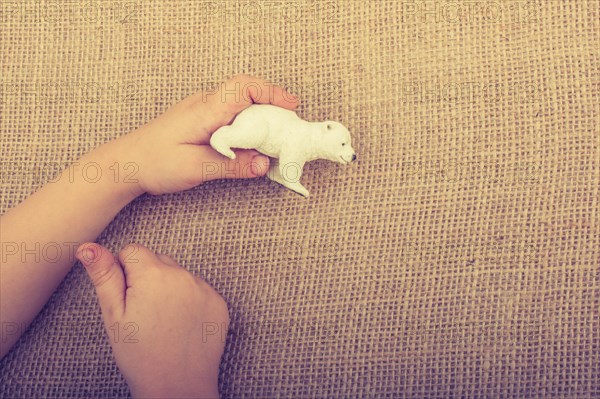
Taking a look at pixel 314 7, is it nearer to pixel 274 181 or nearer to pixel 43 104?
pixel 274 181

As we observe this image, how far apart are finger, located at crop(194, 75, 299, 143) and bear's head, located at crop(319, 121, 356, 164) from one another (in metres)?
0.09

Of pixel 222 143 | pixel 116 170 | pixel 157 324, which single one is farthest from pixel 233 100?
pixel 157 324

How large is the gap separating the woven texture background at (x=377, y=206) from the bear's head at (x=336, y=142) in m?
0.10

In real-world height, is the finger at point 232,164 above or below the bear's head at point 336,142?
below

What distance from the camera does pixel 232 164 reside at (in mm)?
750

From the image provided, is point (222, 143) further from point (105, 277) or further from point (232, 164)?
point (105, 277)

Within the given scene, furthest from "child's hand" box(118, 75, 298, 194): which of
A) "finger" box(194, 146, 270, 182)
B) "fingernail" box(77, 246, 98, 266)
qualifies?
"fingernail" box(77, 246, 98, 266)

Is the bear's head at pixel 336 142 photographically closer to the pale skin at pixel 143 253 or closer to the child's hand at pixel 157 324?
the pale skin at pixel 143 253

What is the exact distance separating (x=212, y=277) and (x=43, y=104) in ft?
1.16

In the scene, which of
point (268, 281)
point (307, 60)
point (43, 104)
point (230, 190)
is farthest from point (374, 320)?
point (43, 104)

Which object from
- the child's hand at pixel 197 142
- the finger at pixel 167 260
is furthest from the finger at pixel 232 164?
the finger at pixel 167 260

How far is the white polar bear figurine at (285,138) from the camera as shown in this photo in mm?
694

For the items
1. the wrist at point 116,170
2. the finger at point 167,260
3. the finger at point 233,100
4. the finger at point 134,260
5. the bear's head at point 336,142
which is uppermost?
the finger at point 233,100

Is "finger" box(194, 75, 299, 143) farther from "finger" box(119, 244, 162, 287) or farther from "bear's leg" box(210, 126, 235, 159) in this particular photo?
"finger" box(119, 244, 162, 287)
